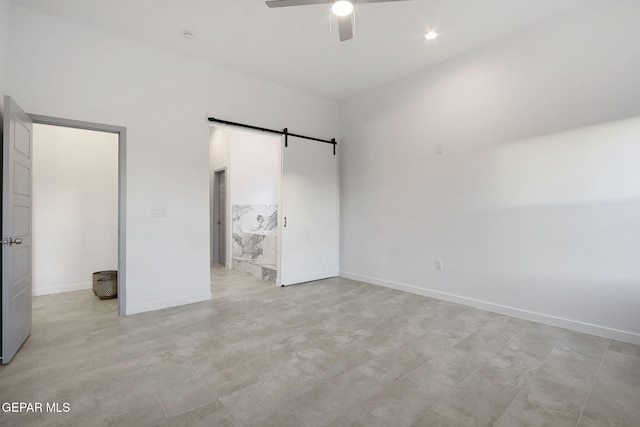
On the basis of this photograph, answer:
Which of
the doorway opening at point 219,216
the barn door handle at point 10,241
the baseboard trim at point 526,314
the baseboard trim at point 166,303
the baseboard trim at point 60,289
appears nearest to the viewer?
the barn door handle at point 10,241

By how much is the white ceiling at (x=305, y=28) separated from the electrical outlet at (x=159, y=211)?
1.86 metres

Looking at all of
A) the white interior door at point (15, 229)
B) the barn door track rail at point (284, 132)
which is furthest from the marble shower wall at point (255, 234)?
the white interior door at point (15, 229)

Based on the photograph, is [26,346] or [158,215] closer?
[26,346]

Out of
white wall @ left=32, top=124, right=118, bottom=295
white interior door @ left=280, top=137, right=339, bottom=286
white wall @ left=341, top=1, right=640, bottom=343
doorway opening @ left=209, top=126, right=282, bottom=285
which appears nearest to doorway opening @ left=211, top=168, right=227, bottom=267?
doorway opening @ left=209, top=126, right=282, bottom=285

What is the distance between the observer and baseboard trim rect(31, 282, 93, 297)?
13.4 feet

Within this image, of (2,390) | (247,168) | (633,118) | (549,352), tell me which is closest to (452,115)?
(633,118)

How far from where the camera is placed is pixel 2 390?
1933 mm

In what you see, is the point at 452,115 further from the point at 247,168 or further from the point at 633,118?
the point at 247,168

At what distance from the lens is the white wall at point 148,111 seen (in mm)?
2945

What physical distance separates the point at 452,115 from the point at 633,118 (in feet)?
5.41

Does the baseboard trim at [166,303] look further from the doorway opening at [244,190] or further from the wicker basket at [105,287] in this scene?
the doorway opening at [244,190]

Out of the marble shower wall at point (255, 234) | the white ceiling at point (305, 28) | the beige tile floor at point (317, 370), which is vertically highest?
the white ceiling at point (305, 28)

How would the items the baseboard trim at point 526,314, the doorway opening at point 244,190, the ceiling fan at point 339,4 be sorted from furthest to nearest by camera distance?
the doorway opening at point 244,190
the baseboard trim at point 526,314
the ceiling fan at point 339,4

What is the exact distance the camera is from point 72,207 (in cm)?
438
